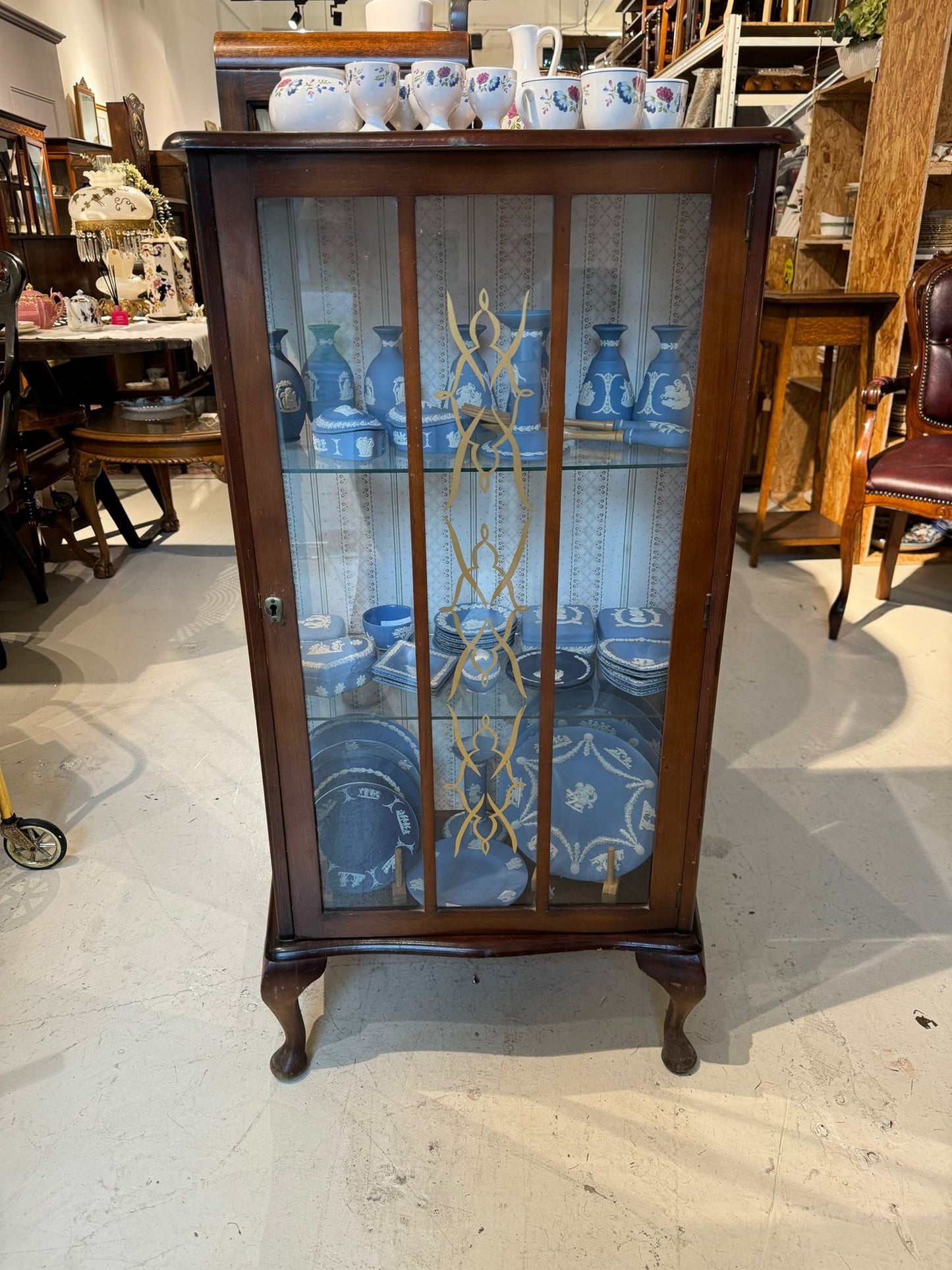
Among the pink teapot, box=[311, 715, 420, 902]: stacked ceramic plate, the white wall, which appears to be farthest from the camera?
the white wall

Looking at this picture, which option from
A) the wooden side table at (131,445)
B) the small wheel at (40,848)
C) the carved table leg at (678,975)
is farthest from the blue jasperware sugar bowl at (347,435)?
the wooden side table at (131,445)

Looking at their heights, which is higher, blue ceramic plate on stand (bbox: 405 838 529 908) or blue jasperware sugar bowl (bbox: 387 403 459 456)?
blue jasperware sugar bowl (bbox: 387 403 459 456)

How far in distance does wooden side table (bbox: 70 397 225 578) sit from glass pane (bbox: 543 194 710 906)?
80.1 inches

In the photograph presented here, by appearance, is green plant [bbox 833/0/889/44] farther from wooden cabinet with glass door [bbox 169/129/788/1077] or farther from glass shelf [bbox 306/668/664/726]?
glass shelf [bbox 306/668/664/726]

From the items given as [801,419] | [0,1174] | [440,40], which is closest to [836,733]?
[440,40]

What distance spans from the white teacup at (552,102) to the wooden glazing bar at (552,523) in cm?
9

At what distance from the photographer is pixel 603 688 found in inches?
47.8

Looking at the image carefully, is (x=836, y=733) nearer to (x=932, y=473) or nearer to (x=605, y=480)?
(x=932, y=473)

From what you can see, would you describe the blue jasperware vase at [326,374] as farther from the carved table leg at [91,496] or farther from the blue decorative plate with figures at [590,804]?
the carved table leg at [91,496]

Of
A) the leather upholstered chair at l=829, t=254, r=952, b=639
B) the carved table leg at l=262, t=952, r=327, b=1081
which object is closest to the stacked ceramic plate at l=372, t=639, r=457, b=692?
the carved table leg at l=262, t=952, r=327, b=1081

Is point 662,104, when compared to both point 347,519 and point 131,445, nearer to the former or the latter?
point 347,519

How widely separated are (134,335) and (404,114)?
241cm

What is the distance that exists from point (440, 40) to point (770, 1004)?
1.52m

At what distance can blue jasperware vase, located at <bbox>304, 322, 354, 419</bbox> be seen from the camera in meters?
1.04
